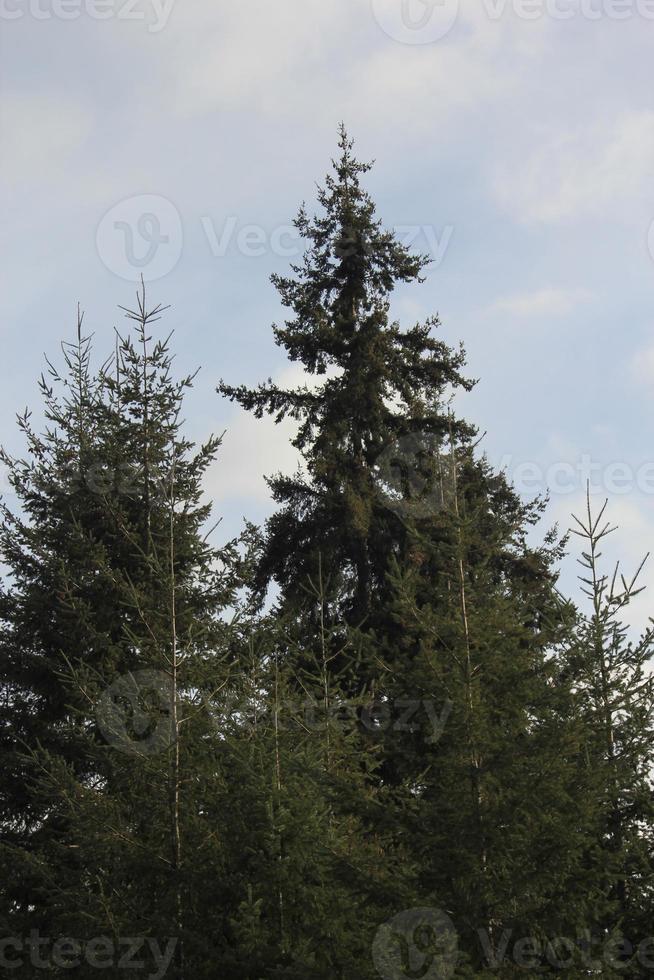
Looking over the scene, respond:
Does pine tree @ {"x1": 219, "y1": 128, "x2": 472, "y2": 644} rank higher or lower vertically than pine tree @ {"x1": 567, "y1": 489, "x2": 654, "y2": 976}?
higher

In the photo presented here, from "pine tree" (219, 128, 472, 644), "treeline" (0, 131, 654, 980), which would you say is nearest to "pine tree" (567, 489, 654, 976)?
"treeline" (0, 131, 654, 980)

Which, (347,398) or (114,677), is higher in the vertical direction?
(347,398)

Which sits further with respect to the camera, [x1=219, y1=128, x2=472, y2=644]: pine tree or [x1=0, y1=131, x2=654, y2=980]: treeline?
[x1=219, y1=128, x2=472, y2=644]: pine tree

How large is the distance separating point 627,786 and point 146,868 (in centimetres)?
475

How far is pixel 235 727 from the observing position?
1162 centimetres

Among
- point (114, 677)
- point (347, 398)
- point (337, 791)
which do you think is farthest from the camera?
point (347, 398)

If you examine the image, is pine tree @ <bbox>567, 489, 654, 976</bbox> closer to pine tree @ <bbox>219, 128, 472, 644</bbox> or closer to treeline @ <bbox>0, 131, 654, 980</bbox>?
treeline @ <bbox>0, 131, 654, 980</bbox>

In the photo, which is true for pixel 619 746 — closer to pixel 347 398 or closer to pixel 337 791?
pixel 337 791

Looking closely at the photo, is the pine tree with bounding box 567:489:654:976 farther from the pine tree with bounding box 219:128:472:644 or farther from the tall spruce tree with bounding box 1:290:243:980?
the pine tree with bounding box 219:128:472:644

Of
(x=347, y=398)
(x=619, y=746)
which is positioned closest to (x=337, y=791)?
(x=619, y=746)

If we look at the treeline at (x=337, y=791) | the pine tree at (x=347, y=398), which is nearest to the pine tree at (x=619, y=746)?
the treeline at (x=337, y=791)

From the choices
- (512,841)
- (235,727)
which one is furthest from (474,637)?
(235,727)

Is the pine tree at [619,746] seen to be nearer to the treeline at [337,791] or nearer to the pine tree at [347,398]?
the treeline at [337,791]

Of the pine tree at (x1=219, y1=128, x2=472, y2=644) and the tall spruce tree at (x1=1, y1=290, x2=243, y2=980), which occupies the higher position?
the pine tree at (x1=219, y1=128, x2=472, y2=644)
